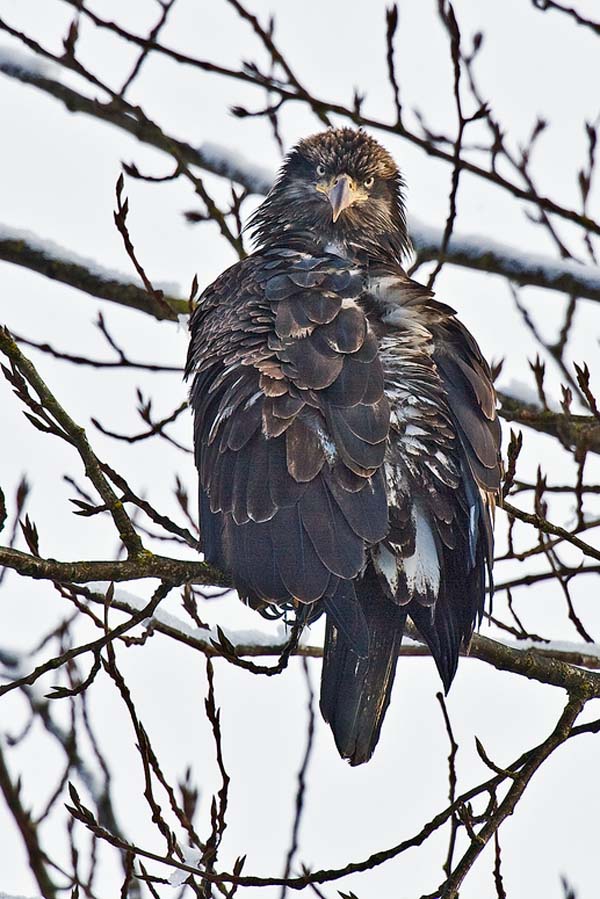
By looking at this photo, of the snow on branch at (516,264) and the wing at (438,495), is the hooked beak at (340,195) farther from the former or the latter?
the wing at (438,495)

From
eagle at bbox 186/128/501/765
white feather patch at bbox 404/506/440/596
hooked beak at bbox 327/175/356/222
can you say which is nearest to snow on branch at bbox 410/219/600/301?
hooked beak at bbox 327/175/356/222

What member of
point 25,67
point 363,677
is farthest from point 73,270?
point 363,677

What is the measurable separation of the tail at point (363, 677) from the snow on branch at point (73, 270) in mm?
2300

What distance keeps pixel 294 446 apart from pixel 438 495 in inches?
21.2

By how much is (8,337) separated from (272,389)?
2.68 feet

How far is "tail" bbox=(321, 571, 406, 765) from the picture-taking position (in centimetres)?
395

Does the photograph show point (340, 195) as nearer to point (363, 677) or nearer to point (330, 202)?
point (330, 202)

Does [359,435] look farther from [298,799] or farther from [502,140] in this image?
[502,140]

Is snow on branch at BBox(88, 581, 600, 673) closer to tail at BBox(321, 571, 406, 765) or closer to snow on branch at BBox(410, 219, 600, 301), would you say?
tail at BBox(321, 571, 406, 765)

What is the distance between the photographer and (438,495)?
4102 millimetres

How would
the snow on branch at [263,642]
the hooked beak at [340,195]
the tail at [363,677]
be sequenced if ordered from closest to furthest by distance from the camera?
1. the tail at [363,677]
2. the snow on branch at [263,642]
3. the hooked beak at [340,195]

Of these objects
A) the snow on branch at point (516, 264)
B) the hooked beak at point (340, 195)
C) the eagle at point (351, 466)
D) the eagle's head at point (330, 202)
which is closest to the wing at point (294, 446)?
the eagle at point (351, 466)

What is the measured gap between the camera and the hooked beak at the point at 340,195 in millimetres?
5414

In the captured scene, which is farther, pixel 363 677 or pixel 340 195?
pixel 340 195
